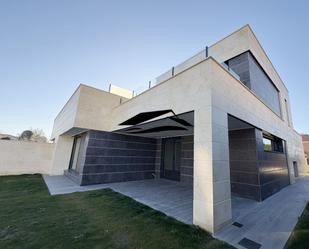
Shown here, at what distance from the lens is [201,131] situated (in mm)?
2996

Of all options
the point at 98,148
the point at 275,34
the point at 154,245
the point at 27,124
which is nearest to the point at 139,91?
the point at 98,148

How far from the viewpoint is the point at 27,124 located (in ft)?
89.7

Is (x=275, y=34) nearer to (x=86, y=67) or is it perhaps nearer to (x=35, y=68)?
(x=86, y=67)

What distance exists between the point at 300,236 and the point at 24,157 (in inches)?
499

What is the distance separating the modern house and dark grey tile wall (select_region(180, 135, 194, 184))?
0.05 meters

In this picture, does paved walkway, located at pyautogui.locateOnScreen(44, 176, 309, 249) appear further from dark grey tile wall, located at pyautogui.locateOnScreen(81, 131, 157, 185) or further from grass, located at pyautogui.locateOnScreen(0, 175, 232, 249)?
dark grey tile wall, located at pyautogui.locateOnScreen(81, 131, 157, 185)

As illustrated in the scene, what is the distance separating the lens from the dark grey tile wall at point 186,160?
23.5 ft

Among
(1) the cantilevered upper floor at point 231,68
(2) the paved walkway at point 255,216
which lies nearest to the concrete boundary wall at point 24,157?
(1) the cantilevered upper floor at point 231,68

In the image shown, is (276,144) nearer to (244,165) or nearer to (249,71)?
(244,165)

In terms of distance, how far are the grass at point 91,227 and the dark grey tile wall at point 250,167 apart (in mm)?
3463

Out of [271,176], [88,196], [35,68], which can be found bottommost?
[88,196]

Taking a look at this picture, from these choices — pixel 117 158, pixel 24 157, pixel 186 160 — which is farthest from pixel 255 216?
pixel 24 157

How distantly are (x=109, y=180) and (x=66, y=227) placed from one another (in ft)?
14.3

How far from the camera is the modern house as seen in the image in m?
2.91
